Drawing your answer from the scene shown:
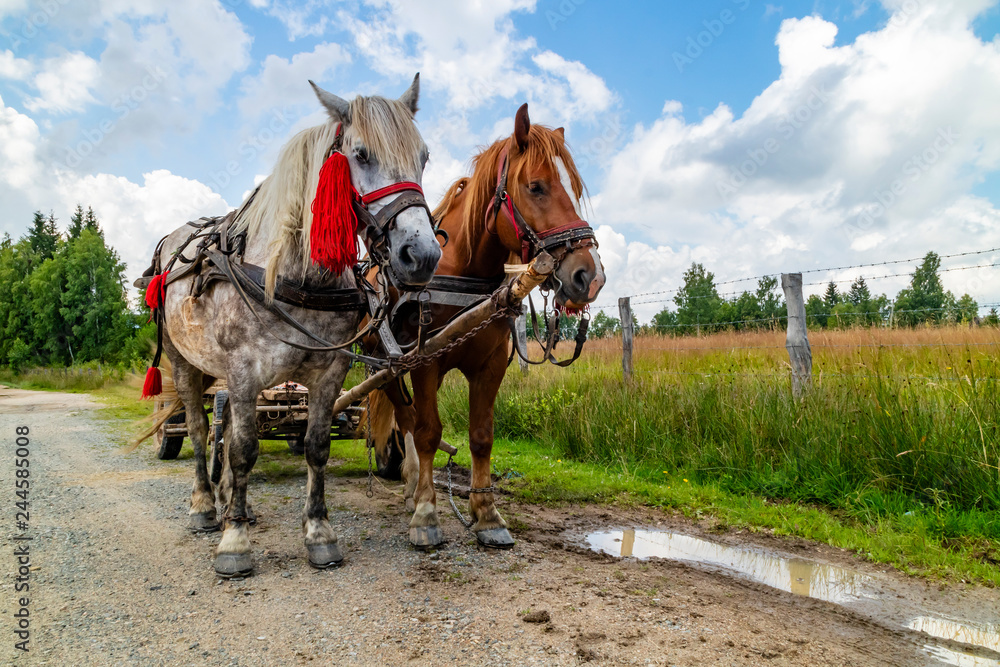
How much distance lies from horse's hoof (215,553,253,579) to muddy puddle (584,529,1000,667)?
2065 mm

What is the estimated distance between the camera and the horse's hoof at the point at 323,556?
3.17 metres

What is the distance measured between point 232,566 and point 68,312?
3242cm

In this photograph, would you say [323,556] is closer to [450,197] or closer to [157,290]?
[157,290]

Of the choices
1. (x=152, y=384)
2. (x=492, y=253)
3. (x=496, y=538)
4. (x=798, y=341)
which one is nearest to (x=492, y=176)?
(x=492, y=253)

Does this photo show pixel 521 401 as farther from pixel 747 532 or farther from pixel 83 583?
pixel 83 583

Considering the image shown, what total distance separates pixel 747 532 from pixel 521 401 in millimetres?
3885

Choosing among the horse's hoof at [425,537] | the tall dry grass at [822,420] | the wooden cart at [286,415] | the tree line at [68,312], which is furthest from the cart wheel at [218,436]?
the tree line at [68,312]

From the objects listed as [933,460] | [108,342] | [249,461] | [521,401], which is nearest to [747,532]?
[933,460]

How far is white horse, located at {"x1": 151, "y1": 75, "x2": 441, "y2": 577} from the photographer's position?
106 inches

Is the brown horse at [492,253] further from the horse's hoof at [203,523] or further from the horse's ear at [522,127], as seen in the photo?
the horse's hoof at [203,523]

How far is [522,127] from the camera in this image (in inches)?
126

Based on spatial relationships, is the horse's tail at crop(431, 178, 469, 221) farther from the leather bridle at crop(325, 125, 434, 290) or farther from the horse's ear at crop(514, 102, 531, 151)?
the leather bridle at crop(325, 125, 434, 290)

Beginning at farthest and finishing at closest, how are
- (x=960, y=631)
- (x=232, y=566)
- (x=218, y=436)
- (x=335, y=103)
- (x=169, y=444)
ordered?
(x=169, y=444) < (x=218, y=436) < (x=232, y=566) < (x=335, y=103) < (x=960, y=631)

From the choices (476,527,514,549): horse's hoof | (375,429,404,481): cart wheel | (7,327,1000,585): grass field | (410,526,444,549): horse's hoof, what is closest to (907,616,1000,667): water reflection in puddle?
(7,327,1000,585): grass field
